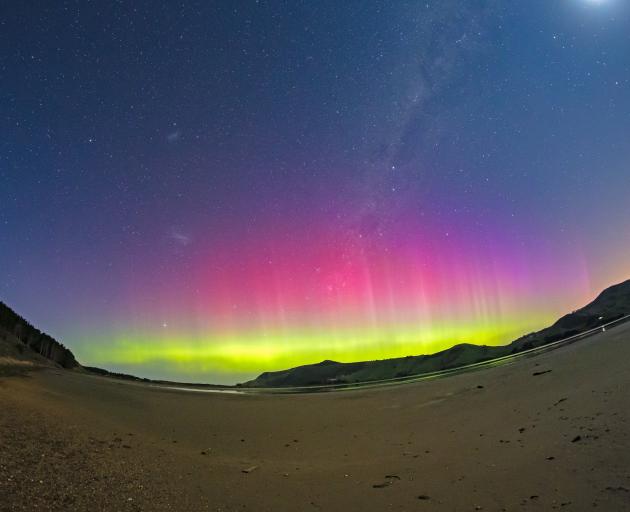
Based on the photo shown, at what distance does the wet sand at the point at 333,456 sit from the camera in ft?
20.7

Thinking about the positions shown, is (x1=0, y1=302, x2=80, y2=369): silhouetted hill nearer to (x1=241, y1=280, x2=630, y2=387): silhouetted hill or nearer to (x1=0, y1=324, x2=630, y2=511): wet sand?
(x1=0, y1=324, x2=630, y2=511): wet sand

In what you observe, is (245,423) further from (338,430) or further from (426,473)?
(426,473)

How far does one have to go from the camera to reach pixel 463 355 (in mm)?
101062

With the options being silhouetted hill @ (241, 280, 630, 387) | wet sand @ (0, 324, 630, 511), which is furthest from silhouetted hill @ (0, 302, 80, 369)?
silhouetted hill @ (241, 280, 630, 387)

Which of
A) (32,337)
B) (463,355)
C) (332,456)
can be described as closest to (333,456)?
(332,456)

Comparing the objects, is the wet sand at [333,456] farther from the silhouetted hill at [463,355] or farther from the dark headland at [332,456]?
the silhouetted hill at [463,355]

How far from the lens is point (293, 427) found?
16.1 metres

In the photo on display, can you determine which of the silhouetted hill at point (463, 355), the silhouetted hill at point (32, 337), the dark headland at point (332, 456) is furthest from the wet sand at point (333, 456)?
the silhouetted hill at point (463, 355)

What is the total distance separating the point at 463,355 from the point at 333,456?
100281 mm

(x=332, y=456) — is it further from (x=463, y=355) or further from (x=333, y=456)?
(x=463, y=355)

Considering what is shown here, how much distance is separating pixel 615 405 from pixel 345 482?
754 centimetres

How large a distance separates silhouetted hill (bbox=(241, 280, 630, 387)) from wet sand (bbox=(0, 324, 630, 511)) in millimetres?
56334

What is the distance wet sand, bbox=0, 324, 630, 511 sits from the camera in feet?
20.7

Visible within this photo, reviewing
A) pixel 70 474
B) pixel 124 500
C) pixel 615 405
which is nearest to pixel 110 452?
pixel 70 474
